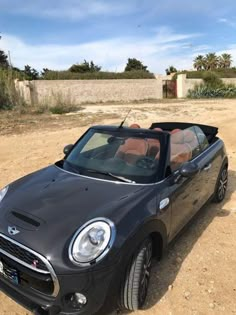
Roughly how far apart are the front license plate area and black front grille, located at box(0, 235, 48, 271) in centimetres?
13

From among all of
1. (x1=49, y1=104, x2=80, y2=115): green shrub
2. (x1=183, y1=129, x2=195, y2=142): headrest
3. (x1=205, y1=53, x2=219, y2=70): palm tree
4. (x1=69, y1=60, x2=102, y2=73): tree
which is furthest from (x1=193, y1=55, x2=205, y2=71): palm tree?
(x1=183, y1=129, x2=195, y2=142): headrest

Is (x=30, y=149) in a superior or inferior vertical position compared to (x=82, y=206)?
inferior

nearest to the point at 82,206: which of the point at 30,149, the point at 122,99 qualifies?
the point at 30,149

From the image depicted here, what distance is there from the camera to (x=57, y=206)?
108 inches

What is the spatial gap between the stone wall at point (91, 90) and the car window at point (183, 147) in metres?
15.5

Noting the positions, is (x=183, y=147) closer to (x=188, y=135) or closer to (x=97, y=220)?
(x=188, y=135)

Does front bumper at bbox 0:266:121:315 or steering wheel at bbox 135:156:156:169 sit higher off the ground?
steering wheel at bbox 135:156:156:169

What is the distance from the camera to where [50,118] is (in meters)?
15.0

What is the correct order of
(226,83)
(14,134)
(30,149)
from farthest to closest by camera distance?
1. (226,83)
2. (14,134)
3. (30,149)

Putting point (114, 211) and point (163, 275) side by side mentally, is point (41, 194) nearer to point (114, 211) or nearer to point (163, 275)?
point (114, 211)

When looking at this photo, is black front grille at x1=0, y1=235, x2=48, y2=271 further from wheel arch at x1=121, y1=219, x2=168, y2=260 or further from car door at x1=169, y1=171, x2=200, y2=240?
car door at x1=169, y1=171, x2=200, y2=240

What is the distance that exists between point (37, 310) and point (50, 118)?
13179 mm

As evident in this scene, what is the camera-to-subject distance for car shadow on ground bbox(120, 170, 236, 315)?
9.87ft

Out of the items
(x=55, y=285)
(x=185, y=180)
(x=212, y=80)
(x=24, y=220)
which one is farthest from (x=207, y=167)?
(x=212, y=80)
